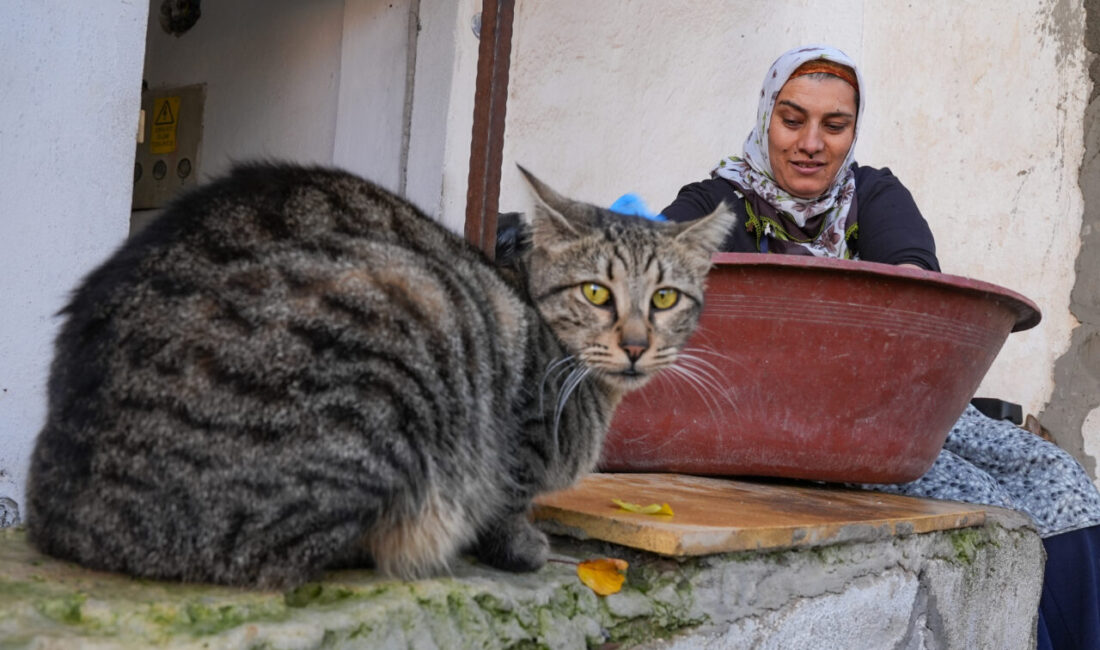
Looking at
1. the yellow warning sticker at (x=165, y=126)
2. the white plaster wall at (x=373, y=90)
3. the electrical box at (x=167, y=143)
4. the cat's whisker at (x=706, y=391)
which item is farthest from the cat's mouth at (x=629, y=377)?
the yellow warning sticker at (x=165, y=126)

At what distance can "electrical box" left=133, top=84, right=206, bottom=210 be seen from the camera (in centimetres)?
406

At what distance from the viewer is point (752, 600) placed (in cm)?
177

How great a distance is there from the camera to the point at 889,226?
8.82 feet

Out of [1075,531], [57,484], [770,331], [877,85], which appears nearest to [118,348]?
[57,484]

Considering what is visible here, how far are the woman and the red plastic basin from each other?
0.43 metres

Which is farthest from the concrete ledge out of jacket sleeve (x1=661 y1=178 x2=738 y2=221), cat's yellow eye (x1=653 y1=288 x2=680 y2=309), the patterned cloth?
jacket sleeve (x1=661 y1=178 x2=738 y2=221)

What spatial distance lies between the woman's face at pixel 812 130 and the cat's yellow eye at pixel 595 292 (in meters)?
1.24

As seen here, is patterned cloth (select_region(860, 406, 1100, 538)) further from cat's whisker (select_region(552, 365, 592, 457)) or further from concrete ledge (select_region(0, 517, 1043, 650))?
cat's whisker (select_region(552, 365, 592, 457))

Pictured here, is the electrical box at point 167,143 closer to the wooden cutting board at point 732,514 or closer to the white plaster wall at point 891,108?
the white plaster wall at point 891,108

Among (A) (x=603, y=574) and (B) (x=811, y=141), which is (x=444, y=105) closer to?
(B) (x=811, y=141)

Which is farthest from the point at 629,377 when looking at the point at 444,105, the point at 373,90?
the point at 373,90

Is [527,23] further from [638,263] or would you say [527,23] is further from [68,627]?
[68,627]

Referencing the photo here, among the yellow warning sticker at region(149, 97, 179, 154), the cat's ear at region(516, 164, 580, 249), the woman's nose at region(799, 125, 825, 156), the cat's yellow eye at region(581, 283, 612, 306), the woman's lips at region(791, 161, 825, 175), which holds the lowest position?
the cat's yellow eye at region(581, 283, 612, 306)

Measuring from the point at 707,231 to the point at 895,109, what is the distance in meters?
2.25
